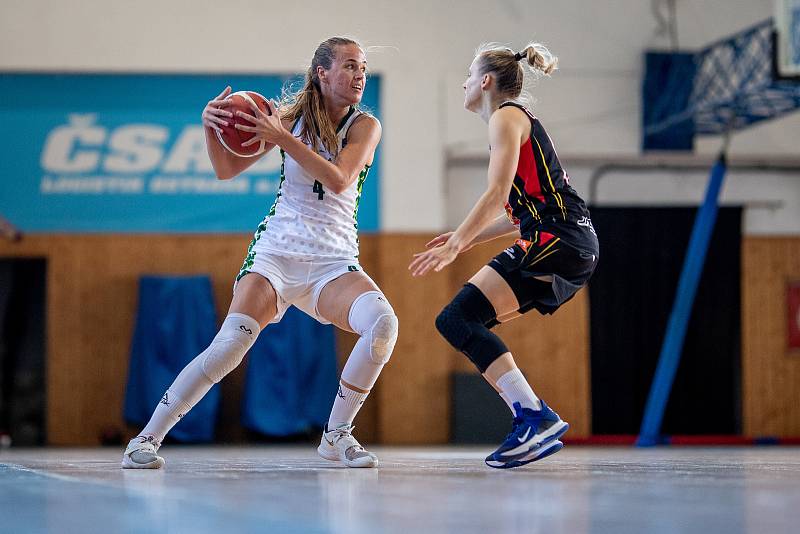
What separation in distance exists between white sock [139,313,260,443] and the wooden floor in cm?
41

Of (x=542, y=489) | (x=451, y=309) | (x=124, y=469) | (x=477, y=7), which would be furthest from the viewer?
(x=477, y=7)

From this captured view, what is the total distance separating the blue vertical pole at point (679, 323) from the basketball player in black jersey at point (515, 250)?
636 cm

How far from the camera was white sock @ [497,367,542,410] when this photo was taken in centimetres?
390

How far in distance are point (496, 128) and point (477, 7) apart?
8669 millimetres

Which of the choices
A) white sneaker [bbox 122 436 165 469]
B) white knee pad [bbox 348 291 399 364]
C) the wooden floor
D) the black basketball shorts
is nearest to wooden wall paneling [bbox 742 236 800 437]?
the black basketball shorts

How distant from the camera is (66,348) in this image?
11.7m

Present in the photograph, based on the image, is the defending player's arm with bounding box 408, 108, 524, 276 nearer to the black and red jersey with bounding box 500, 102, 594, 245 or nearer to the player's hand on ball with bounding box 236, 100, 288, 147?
the black and red jersey with bounding box 500, 102, 594, 245

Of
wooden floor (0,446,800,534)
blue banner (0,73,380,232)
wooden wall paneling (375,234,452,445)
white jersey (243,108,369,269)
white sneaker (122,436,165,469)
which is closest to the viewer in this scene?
wooden floor (0,446,800,534)

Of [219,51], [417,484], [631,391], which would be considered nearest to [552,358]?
[631,391]

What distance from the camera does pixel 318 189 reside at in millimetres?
4277

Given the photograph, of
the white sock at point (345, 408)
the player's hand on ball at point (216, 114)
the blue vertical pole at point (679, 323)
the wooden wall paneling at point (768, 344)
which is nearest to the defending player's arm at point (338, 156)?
the player's hand on ball at point (216, 114)

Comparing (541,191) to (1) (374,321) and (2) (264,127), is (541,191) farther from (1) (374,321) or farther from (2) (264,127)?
(2) (264,127)

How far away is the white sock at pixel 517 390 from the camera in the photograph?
12.8ft

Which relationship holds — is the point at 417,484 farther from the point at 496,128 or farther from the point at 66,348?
the point at 66,348
